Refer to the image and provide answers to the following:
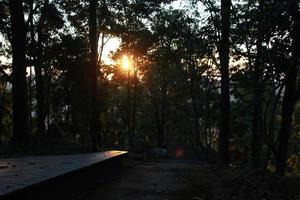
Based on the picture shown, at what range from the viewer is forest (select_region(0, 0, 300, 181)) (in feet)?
41.9

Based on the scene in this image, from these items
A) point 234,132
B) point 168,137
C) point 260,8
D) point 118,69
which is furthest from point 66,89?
point 260,8

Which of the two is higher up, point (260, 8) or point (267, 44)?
point (260, 8)

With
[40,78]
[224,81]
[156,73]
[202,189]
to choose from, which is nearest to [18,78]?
[224,81]

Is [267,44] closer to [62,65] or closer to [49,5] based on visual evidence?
→ [49,5]

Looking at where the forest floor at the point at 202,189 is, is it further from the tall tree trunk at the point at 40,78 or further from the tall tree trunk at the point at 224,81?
the tall tree trunk at the point at 40,78

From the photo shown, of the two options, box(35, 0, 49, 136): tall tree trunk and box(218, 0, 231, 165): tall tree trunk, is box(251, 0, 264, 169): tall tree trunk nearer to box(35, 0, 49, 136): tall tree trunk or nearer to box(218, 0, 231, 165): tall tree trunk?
box(218, 0, 231, 165): tall tree trunk

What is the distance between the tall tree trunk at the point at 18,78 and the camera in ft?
56.6

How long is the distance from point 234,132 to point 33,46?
2337 centimetres

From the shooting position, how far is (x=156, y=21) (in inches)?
1221

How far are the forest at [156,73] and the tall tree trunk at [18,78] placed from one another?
40 millimetres

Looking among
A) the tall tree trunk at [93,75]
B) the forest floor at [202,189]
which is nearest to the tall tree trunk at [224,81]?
the tall tree trunk at [93,75]

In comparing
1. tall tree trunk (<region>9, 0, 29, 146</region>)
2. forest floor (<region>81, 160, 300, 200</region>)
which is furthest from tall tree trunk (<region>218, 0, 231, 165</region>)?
tall tree trunk (<region>9, 0, 29, 146</region>)

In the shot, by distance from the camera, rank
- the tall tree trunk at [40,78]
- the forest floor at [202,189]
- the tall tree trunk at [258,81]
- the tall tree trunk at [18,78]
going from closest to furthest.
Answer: the forest floor at [202,189], the tall tree trunk at [258,81], the tall tree trunk at [18,78], the tall tree trunk at [40,78]

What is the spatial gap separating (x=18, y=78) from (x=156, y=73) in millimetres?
30042
